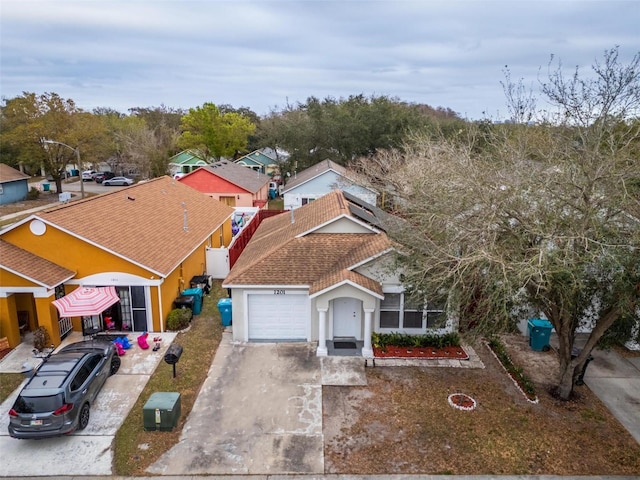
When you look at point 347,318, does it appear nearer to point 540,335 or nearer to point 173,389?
point 173,389

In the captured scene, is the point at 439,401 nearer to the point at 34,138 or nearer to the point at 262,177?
the point at 262,177

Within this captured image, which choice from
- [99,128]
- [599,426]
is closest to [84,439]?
[599,426]

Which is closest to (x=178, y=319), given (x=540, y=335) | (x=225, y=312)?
(x=225, y=312)

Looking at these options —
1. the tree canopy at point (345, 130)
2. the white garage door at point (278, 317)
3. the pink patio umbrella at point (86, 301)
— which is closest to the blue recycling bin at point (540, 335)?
the white garage door at point (278, 317)

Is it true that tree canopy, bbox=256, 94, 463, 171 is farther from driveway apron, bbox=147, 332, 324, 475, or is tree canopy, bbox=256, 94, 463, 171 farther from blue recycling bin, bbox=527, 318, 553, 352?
driveway apron, bbox=147, 332, 324, 475

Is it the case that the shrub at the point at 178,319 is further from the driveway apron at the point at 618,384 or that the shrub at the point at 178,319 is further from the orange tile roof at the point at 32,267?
the driveway apron at the point at 618,384

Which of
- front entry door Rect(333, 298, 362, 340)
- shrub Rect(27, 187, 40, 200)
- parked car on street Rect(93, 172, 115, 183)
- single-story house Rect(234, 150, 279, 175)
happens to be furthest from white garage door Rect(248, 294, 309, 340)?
parked car on street Rect(93, 172, 115, 183)
